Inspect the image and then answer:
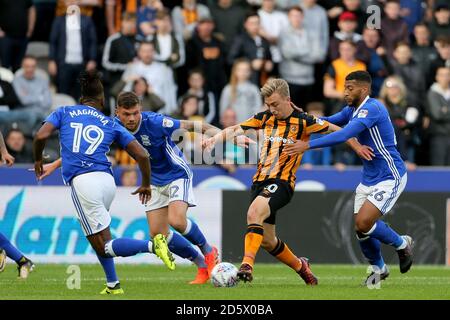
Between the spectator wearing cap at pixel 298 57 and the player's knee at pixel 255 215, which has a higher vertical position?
the spectator wearing cap at pixel 298 57

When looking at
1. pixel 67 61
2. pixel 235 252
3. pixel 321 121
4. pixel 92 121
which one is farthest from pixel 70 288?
pixel 67 61

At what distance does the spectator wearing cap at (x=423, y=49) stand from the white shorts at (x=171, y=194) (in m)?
8.64

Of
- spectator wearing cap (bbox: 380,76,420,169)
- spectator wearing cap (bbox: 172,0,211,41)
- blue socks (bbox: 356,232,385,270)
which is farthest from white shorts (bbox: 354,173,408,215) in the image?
spectator wearing cap (bbox: 172,0,211,41)

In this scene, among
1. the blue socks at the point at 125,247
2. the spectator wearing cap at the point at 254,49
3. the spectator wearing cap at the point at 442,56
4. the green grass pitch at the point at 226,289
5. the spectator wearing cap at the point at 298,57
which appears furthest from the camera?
the spectator wearing cap at the point at 442,56

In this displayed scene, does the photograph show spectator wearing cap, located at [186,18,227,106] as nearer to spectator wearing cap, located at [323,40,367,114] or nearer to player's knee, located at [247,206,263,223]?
spectator wearing cap, located at [323,40,367,114]

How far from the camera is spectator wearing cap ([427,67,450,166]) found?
20.0 meters

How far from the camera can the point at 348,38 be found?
20.7 meters

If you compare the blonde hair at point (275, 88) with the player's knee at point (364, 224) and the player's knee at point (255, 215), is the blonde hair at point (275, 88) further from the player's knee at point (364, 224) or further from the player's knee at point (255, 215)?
the player's knee at point (364, 224)

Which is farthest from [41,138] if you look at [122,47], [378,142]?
[122,47]

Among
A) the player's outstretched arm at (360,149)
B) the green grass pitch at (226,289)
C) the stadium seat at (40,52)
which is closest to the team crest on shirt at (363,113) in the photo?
the player's outstretched arm at (360,149)

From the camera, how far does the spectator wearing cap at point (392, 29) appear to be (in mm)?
21078

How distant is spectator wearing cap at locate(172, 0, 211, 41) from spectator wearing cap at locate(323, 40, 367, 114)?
8.76 ft

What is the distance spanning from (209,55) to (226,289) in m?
9.03

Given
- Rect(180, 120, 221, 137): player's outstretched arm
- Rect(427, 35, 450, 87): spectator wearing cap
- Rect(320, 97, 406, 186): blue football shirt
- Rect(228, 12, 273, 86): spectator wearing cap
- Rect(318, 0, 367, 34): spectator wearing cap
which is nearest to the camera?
Rect(320, 97, 406, 186): blue football shirt
